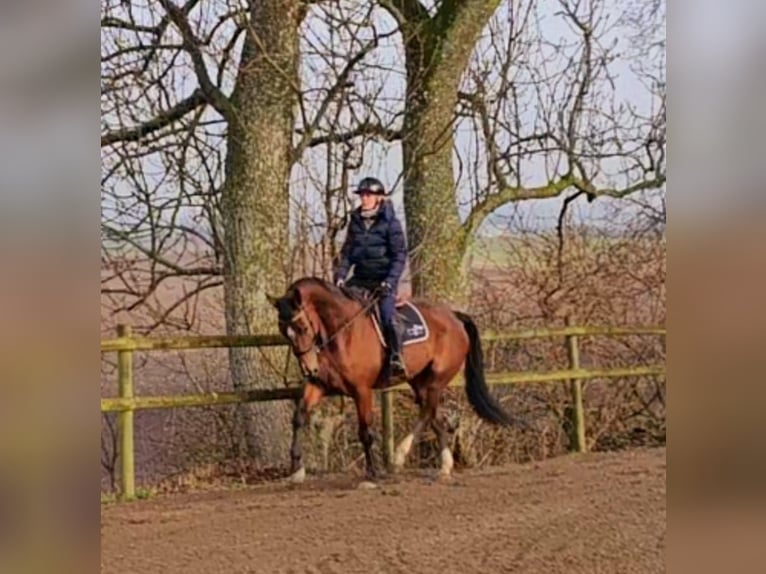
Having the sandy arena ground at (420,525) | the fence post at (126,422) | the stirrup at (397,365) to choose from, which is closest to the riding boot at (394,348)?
the stirrup at (397,365)

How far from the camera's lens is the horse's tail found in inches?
123

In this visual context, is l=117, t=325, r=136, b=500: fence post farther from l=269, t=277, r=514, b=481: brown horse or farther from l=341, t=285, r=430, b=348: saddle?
l=341, t=285, r=430, b=348: saddle

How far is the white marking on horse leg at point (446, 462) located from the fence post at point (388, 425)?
170 millimetres

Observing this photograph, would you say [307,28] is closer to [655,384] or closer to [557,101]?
[557,101]

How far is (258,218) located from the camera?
302cm

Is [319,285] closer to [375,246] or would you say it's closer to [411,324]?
[375,246]

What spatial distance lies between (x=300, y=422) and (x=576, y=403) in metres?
0.94

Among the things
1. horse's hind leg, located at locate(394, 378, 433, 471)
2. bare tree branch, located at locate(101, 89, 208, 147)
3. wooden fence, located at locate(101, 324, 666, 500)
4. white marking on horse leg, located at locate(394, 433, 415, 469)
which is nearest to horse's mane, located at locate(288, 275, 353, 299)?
wooden fence, located at locate(101, 324, 666, 500)

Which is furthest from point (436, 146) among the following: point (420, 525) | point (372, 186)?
point (420, 525)
